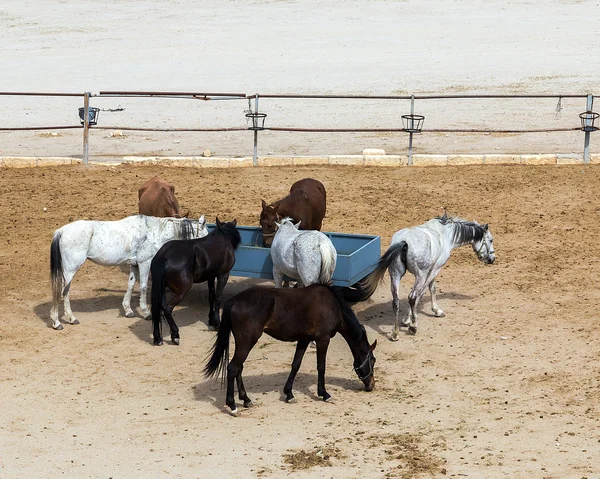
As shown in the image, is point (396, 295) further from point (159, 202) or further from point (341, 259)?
point (159, 202)

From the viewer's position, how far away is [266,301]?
Result: 8.98m

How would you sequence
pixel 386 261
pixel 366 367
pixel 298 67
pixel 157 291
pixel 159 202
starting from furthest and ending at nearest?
pixel 298 67, pixel 159 202, pixel 386 261, pixel 157 291, pixel 366 367

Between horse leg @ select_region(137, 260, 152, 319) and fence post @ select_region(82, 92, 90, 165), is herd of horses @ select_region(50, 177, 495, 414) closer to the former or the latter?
horse leg @ select_region(137, 260, 152, 319)

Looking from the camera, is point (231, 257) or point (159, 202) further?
point (159, 202)

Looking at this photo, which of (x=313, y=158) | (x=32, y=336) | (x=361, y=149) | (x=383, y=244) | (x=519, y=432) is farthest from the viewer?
(x=361, y=149)

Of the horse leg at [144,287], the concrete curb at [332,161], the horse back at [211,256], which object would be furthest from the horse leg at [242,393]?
the concrete curb at [332,161]

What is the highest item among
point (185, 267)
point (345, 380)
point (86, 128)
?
point (86, 128)

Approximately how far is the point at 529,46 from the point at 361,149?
12970mm

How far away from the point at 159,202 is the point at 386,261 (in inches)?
140

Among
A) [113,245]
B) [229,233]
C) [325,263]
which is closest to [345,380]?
[325,263]

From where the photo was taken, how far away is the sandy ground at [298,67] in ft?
73.4

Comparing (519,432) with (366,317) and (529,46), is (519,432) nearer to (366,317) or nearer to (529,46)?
(366,317)

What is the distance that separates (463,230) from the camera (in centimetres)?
1173

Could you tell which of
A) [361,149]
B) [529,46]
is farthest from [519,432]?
[529,46]
